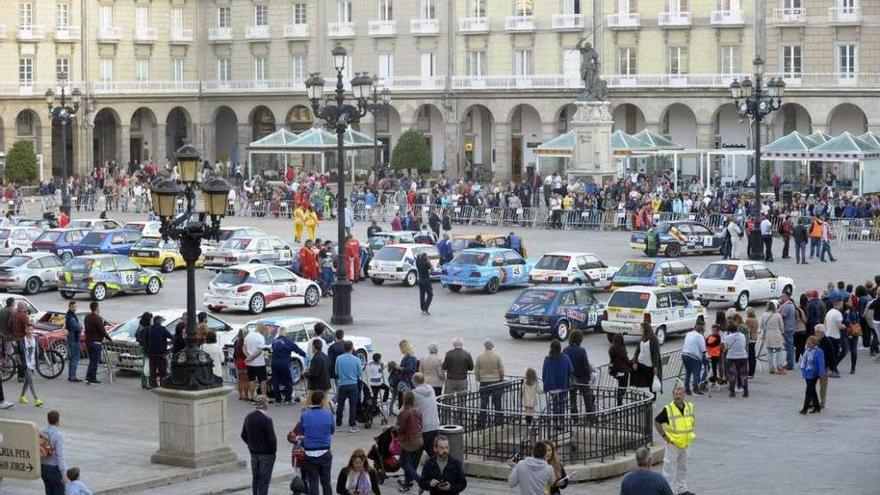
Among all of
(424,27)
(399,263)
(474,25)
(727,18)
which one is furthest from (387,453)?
(424,27)

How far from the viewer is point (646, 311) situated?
36250mm

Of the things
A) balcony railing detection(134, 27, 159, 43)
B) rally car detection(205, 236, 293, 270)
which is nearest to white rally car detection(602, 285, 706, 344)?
rally car detection(205, 236, 293, 270)

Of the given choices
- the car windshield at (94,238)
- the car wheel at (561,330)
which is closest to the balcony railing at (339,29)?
the car windshield at (94,238)

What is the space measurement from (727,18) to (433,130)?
1828 centimetres

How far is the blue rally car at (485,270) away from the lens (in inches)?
1812

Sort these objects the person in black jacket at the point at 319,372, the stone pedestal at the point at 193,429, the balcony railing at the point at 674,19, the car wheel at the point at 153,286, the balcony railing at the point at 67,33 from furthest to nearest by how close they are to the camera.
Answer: the balcony railing at the point at 67,33
the balcony railing at the point at 674,19
the car wheel at the point at 153,286
the person in black jacket at the point at 319,372
the stone pedestal at the point at 193,429

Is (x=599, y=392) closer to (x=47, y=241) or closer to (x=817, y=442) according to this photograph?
(x=817, y=442)

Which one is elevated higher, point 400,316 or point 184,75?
point 184,75

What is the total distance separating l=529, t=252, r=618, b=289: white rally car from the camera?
149 ft

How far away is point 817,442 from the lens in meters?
26.5

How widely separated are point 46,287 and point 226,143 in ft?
170

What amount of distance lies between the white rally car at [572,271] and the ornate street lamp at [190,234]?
68.8 ft

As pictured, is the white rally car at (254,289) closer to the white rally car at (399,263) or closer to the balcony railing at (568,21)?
the white rally car at (399,263)

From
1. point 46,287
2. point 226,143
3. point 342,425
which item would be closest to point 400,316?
point 46,287
